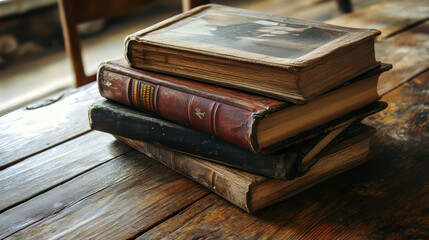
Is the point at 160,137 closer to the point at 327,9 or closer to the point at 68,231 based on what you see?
the point at 68,231

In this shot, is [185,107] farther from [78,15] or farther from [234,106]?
[78,15]

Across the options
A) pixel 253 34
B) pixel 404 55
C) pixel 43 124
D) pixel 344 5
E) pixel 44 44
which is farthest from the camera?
pixel 44 44

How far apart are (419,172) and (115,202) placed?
1.44 ft

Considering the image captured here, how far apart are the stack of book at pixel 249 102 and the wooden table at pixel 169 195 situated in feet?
0.10

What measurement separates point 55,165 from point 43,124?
0.18 metres

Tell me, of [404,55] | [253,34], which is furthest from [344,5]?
[253,34]

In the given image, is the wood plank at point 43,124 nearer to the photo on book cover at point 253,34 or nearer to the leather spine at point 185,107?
the leather spine at point 185,107

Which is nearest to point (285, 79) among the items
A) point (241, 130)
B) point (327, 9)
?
point (241, 130)

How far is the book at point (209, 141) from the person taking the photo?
0.61m

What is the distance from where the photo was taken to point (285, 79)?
0.60m

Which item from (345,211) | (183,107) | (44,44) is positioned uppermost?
(183,107)

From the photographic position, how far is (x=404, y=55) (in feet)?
3.73

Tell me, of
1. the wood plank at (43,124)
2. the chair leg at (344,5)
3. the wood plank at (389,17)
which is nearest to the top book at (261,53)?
the wood plank at (43,124)

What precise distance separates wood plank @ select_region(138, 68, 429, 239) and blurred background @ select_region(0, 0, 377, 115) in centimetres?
210
